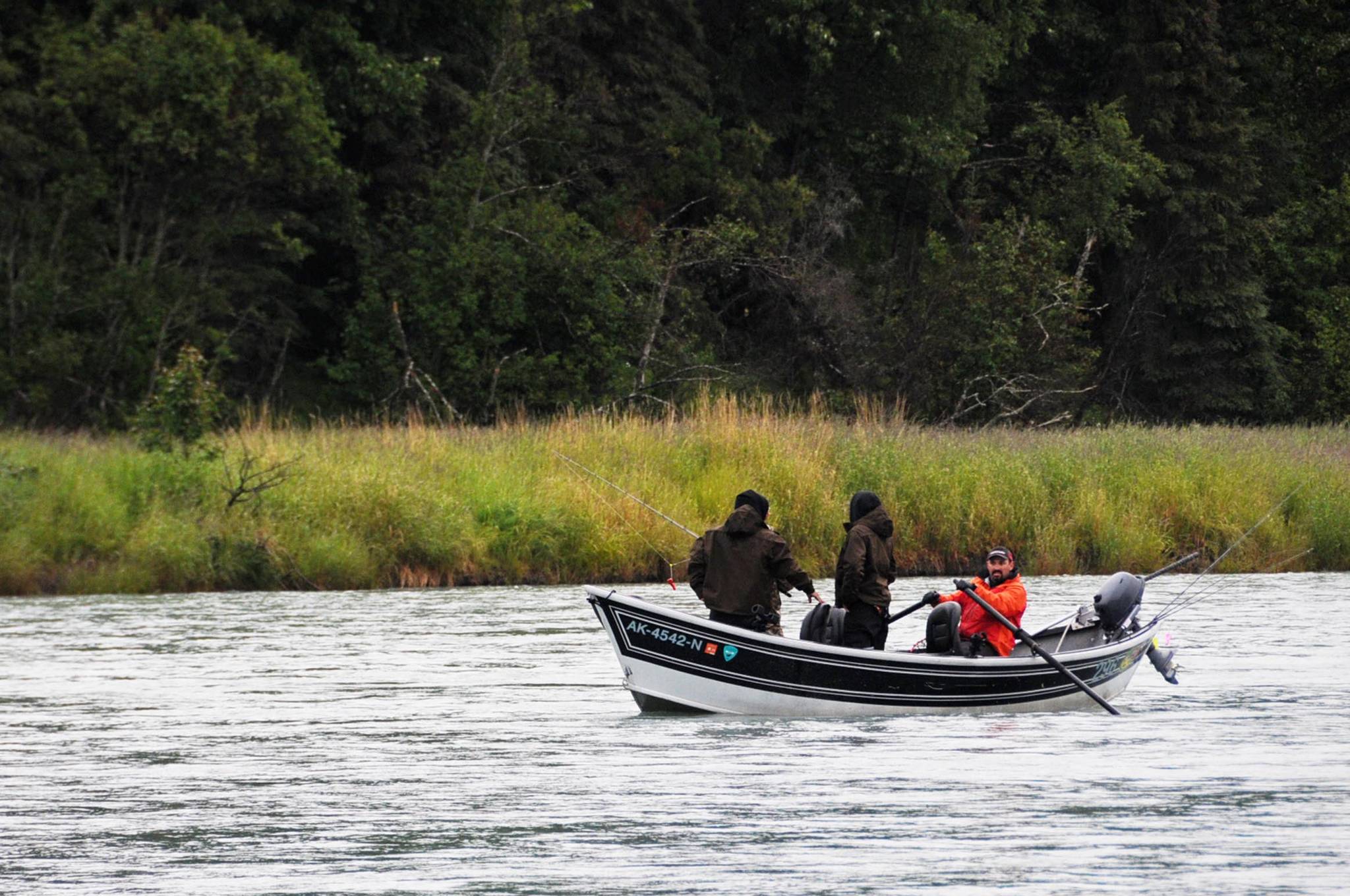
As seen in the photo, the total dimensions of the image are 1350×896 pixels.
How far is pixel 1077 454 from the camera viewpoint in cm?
2681

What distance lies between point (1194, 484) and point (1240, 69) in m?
25.8

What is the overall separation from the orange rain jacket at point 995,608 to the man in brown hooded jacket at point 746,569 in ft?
4.24

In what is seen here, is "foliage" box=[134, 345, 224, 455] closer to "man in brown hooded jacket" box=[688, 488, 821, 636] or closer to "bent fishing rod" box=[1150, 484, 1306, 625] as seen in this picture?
"bent fishing rod" box=[1150, 484, 1306, 625]

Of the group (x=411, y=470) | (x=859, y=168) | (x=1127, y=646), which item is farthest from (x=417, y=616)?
(x=859, y=168)

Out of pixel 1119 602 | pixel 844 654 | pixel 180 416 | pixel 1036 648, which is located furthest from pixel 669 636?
pixel 180 416

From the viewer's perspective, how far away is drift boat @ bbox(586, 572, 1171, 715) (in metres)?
13.9

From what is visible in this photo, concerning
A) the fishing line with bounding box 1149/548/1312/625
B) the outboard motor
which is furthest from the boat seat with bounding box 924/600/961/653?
the fishing line with bounding box 1149/548/1312/625

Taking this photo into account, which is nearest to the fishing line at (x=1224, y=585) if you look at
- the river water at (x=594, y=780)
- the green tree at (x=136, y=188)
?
the river water at (x=594, y=780)

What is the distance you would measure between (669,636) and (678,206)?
28.0m

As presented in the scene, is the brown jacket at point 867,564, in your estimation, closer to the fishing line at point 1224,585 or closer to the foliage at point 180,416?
the fishing line at point 1224,585

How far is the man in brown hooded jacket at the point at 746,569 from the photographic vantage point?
46.0 ft

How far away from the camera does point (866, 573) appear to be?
14156mm

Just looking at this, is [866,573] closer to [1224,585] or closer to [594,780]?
[594,780]

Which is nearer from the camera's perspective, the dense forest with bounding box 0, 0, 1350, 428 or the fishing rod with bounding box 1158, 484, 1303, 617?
the fishing rod with bounding box 1158, 484, 1303, 617
